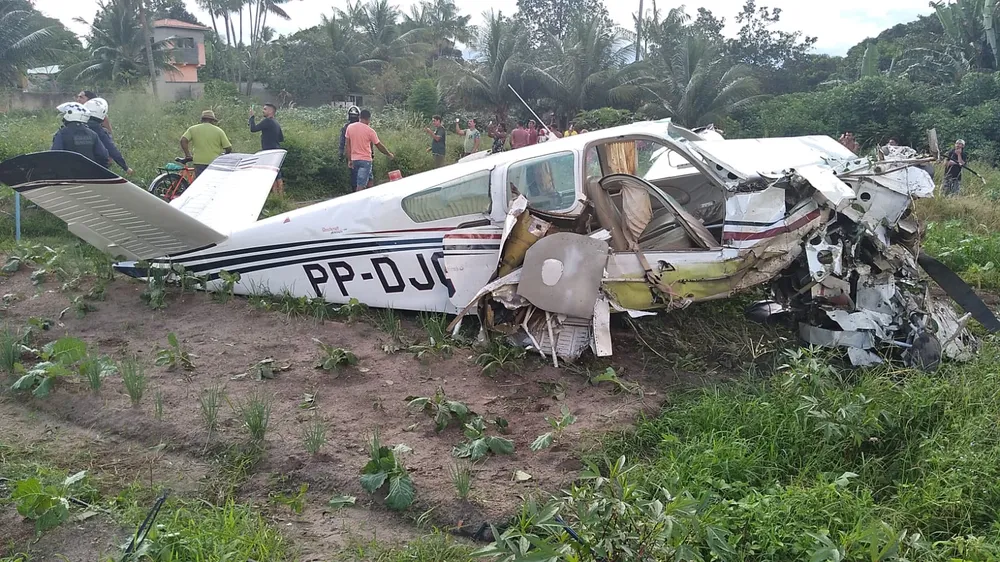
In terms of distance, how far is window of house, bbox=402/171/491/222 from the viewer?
20.5 ft

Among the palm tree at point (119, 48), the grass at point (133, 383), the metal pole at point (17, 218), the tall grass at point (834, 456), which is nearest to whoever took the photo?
the tall grass at point (834, 456)

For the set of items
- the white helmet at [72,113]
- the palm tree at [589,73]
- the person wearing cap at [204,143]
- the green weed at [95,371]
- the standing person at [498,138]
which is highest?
the palm tree at [589,73]

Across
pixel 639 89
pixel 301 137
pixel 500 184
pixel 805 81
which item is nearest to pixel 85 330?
pixel 500 184

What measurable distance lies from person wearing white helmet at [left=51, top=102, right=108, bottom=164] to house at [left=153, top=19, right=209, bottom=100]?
100 ft

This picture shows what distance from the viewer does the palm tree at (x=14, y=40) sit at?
3328 cm

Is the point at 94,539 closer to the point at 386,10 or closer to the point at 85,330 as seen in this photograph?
the point at 85,330

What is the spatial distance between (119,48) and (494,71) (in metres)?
21.3

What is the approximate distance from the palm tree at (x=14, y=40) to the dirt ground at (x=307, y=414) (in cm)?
3364

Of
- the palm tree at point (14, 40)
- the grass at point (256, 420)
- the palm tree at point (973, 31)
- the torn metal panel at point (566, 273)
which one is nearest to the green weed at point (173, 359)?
the grass at point (256, 420)

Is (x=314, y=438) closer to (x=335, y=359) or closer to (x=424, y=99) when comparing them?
(x=335, y=359)

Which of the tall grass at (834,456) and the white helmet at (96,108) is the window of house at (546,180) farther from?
the white helmet at (96,108)

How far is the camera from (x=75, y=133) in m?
9.67

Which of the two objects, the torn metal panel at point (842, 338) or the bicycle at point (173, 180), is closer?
the torn metal panel at point (842, 338)

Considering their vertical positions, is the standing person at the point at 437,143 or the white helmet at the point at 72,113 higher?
the white helmet at the point at 72,113
